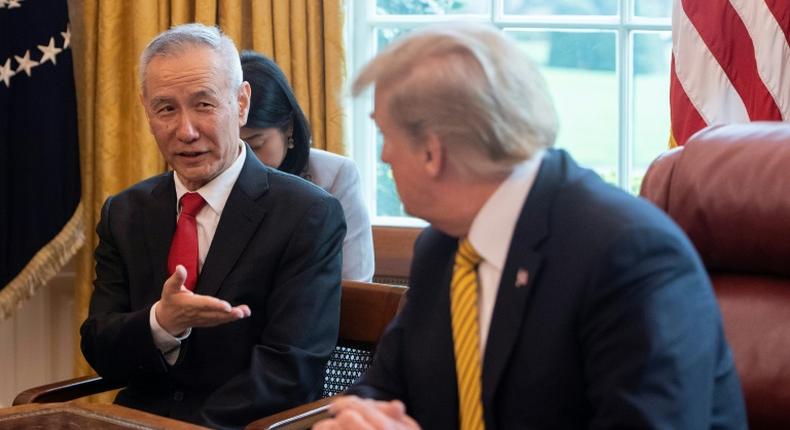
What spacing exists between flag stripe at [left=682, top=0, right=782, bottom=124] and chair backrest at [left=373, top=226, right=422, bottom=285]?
1.12 m

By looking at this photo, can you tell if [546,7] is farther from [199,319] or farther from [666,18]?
[199,319]

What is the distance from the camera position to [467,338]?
1679mm

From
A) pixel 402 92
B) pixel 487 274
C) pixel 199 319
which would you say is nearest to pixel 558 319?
pixel 487 274

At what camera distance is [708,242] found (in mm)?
2117

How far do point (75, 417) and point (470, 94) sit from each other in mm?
949

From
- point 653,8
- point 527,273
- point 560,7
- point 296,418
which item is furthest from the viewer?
point 560,7

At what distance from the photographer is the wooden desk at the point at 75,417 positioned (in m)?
1.94

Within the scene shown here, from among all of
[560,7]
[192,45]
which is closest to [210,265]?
[192,45]

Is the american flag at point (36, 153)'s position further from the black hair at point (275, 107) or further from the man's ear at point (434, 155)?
the man's ear at point (434, 155)

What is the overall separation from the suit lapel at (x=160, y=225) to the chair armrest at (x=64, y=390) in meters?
0.28

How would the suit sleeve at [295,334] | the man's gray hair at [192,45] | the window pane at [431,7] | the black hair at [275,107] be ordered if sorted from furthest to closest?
the window pane at [431,7] → the black hair at [275,107] → the man's gray hair at [192,45] → the suit sleeve at [295,334]

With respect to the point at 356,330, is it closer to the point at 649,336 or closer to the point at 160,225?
the point at 160,225

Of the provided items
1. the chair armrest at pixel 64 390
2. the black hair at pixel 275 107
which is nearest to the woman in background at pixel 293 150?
the black hair at pixel 275 107

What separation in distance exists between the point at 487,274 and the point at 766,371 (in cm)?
65
